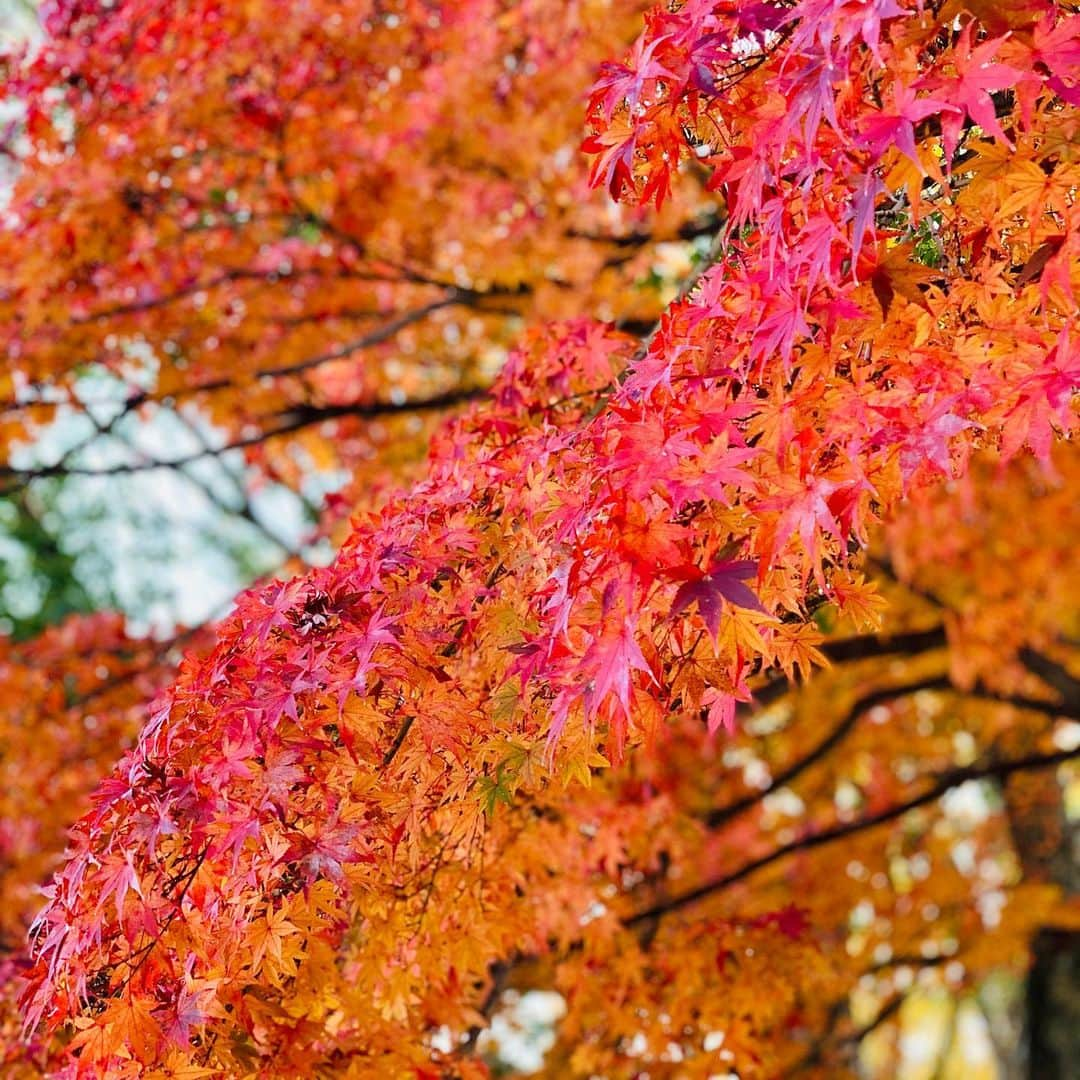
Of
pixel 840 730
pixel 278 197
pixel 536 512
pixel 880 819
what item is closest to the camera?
pixel 536 512

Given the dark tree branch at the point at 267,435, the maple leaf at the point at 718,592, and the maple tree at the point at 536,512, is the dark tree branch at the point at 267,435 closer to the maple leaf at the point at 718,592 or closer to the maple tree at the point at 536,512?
the maple tree at the point at 536,512

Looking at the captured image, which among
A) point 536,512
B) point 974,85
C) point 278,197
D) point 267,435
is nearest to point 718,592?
point 536,512

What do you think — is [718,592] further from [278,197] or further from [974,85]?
[278,197]

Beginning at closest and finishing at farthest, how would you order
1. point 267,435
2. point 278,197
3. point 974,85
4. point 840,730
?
1. point 974,85
2. point 840,730
3. point 267,435
4. point 278,197

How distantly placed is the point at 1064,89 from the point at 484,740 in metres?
1.48

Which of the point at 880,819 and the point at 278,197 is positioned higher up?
the point at 278,197

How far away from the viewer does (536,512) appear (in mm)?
2166

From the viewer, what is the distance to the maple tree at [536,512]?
1780mm

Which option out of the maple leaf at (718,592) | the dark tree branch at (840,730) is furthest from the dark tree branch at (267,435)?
the maple leaf at (718,592)

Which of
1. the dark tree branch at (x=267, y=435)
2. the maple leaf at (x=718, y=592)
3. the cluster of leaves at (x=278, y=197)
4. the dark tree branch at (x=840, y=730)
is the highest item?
the cluster of leaves at (x=278, y=197)

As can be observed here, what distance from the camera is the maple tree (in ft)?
5.84

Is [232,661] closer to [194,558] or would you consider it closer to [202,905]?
[202,905]

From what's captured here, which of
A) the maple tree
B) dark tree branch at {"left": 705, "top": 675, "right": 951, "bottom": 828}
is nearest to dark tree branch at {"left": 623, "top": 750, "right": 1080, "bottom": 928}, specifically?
the maple tree

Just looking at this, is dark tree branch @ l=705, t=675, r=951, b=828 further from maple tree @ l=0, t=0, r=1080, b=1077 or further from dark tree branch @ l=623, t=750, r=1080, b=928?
dark tree branch @ l=623, t=750, r=1080, b=928
